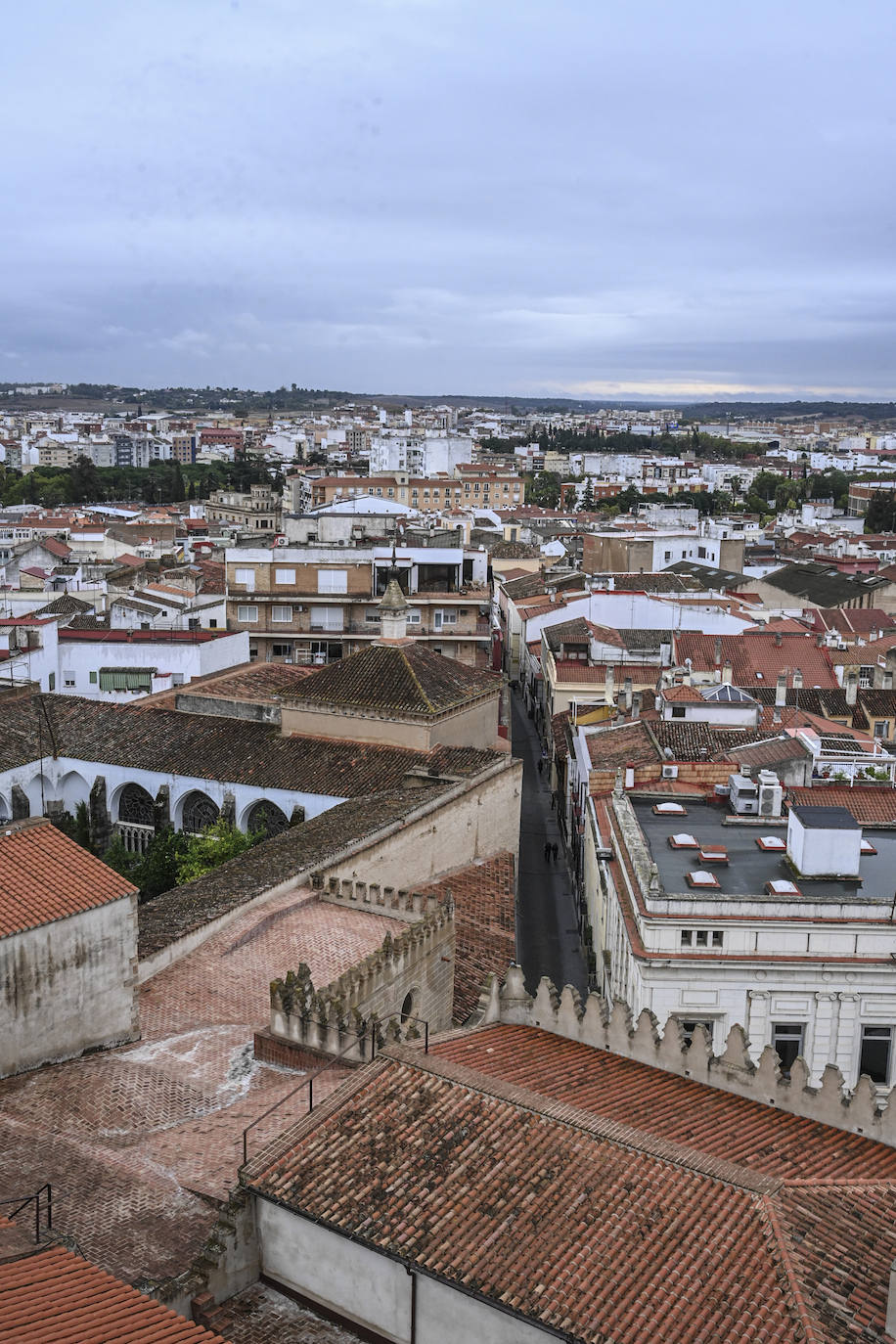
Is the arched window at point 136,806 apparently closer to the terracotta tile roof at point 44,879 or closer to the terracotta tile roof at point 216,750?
the terracotta tile roof at point 216,750

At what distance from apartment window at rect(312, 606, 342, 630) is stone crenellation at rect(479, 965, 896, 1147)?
117ft

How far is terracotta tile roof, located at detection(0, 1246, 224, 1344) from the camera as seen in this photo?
29.2 ft

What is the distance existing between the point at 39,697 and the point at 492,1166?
30627mm

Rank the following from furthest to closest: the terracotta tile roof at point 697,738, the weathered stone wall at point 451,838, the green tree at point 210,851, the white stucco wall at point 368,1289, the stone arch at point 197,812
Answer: the stone arch at point 197,812 < the terracotta tile roof at point 697,738 < the green tree at point 210,851 < the weathered stone wall at point 451,838 < the white stucco wall at point 368,1289

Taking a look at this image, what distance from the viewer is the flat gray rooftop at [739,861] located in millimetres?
21125

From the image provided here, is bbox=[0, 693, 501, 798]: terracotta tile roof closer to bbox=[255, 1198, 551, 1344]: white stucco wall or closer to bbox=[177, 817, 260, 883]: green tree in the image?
bbox=[177, 817, 260, 883]: green tree

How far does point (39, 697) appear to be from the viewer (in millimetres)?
39250

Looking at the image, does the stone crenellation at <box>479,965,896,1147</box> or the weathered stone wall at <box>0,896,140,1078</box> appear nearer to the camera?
the stone crenellation at <box>479,965,896,1147</box>

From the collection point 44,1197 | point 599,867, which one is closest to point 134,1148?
point 44,1197

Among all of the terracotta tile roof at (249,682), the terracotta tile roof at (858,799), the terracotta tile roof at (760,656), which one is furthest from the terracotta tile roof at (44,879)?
the terracotta tile roof at (760,656)

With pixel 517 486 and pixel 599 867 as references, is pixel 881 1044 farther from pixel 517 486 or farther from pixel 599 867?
pixel 517 486

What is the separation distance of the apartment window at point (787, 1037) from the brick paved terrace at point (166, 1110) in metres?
6.64

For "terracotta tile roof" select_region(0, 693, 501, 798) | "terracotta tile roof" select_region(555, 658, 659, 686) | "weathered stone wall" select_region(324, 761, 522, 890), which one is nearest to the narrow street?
"weathered stone wall" select_region(324, 761, 522, 890)

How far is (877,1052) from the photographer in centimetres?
2041
